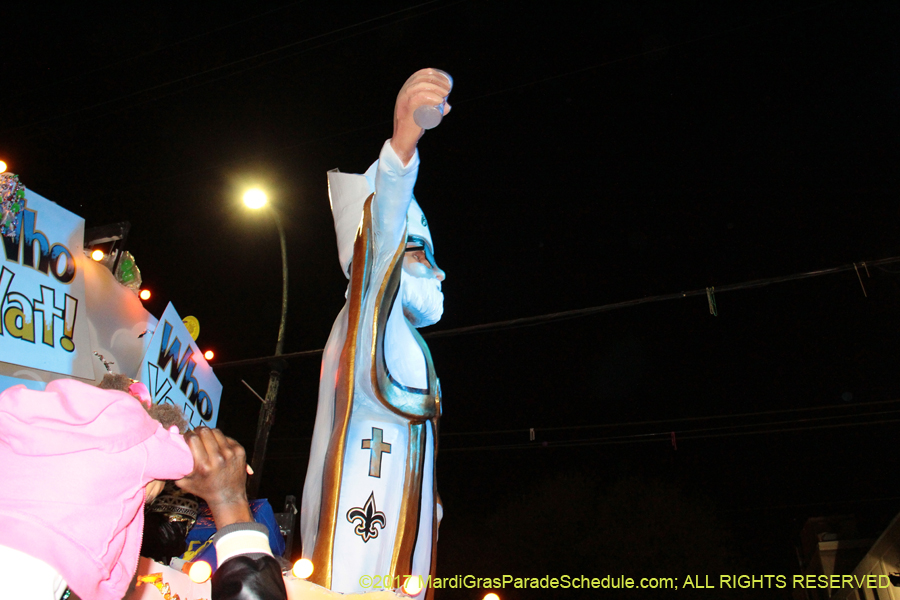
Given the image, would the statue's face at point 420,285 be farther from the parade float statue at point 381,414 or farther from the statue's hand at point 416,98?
the statue's hand at point 416,98

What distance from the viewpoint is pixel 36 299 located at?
11.9 feet

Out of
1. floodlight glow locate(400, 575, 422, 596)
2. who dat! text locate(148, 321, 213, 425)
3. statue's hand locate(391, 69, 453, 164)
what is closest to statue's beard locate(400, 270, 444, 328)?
statue's hand locate(391, 69, 453, 164)

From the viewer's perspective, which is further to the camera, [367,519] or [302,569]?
[367,519]

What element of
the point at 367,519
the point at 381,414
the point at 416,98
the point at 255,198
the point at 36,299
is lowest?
the point at 367,519

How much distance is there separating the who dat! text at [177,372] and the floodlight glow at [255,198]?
2.71 metres

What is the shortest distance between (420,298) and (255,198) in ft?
16.3

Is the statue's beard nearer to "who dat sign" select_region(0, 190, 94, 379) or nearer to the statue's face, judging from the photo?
the statue's face

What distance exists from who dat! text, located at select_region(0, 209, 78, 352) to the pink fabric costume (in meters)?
2.28

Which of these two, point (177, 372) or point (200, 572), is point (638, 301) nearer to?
point (177, 372)

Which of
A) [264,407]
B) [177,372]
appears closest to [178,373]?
[177,372]

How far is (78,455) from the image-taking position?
4.61 feet

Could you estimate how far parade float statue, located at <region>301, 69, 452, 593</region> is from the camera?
8.36 ft

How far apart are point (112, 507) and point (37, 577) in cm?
18

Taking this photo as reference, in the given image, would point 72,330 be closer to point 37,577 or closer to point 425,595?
point 425,595
